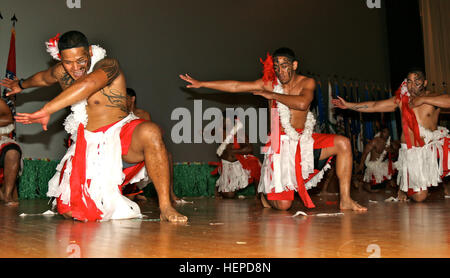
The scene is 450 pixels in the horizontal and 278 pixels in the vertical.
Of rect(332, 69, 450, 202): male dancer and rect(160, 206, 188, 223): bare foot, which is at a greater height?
rect(332, 69, 450, 202): male dancer

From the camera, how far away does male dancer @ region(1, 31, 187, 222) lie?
2.97 meters

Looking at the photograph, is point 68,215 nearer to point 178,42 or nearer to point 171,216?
point 171,216

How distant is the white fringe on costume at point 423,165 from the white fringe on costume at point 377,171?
257cm

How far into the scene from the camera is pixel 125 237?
2191mm

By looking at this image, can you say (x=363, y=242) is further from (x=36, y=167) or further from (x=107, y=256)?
(x=36, y=167)

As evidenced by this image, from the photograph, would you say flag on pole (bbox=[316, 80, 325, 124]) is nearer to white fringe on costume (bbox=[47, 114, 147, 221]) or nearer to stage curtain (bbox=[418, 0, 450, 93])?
stage curtain (bbox=[418, 0, 450, 93])

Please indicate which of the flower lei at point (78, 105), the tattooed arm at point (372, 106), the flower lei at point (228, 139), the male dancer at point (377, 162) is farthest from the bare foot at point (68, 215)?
the male dancer at point (377, 162)

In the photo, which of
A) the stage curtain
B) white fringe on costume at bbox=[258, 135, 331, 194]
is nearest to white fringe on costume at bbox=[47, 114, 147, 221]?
white fringe on costume at bbox=[258, 135, 331, 194]

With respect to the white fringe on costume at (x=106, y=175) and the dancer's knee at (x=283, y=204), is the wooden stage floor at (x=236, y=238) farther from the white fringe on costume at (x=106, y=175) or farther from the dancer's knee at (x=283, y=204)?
the dancer's knee at (x=283, y=204)

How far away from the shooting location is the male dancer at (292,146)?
12.6ft

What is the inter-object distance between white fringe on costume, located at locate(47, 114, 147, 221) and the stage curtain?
21.0ft

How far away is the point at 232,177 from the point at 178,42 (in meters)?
2.18

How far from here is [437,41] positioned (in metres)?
8.26

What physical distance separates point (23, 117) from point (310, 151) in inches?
88.2
